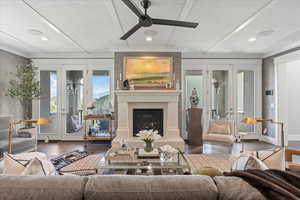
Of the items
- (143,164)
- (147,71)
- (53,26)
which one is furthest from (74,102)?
(143,164)

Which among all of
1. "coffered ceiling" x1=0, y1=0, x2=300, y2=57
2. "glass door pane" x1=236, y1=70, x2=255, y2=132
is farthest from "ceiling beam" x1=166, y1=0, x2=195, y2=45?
"glass door pane" x1=236, y1=70, x2=255, y2=132

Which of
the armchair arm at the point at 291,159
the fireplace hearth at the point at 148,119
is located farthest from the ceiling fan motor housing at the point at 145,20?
the fireplace hearth at the point at 148,119

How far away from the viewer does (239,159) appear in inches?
61.9

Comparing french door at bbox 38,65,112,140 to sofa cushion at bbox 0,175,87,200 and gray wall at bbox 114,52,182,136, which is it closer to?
gray wall at bbox 114,52,182,136

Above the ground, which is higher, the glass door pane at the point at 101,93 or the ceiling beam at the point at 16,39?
the ceiling beam at the point at 16,39

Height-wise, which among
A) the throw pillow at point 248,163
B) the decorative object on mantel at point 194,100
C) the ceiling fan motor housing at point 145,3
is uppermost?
the ceiling fan motor housing at point 145,3

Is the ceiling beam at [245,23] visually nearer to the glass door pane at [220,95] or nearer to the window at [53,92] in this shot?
the glass door pane at [220,95]

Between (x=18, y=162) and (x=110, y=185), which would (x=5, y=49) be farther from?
(x=110, y=185)

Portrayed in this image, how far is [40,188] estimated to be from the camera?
37.7 inches

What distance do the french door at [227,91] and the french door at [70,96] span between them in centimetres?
268

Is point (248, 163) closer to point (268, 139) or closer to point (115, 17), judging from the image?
point (115, 17)

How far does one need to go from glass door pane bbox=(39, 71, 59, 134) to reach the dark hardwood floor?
54 cm

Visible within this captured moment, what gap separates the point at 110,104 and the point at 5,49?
3.04m

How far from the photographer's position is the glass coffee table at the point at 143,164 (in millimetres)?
2418
